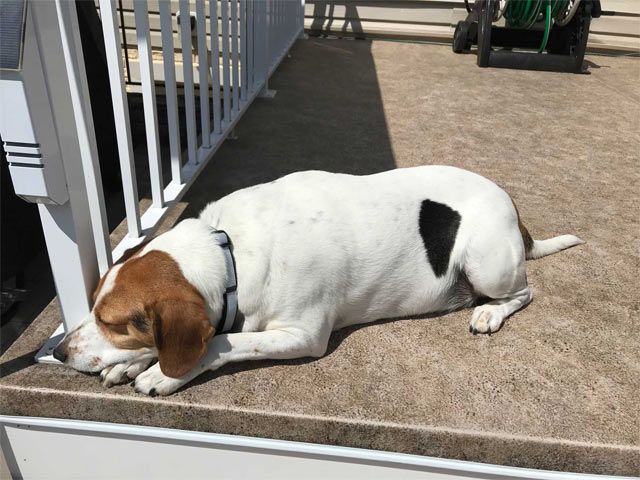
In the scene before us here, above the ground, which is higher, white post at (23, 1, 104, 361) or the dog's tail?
white post at (23, 1, 104, 361)

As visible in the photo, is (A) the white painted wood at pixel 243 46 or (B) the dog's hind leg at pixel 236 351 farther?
(A) the white painted wood at pixel 243 46

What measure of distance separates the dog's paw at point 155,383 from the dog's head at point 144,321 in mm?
92

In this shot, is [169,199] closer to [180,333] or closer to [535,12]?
[180,333]

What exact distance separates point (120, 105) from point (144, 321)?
3.32 ft

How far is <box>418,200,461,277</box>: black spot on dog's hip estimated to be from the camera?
7.74 ft

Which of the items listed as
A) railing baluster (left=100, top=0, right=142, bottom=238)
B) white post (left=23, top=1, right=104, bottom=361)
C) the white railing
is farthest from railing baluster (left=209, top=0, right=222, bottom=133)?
white post (left=23, top=1, right=104, bottom=361)

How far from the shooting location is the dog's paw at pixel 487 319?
8.14 ft

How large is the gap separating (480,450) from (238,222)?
124 cm

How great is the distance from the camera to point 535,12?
269 inches

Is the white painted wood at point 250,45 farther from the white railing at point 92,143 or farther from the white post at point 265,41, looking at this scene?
the white railing at point 92,143

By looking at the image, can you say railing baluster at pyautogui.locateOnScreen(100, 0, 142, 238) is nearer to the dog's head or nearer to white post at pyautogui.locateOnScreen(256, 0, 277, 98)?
the dog's head

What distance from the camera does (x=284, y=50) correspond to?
657 centimetres

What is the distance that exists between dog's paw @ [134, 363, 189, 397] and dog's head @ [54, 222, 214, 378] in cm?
9

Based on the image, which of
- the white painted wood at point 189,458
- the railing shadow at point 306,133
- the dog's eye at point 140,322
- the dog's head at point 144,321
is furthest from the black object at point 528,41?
the dog's eye at point 140,322
